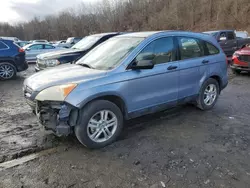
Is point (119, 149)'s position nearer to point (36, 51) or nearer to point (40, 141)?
point (40, 141)

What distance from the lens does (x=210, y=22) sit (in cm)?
3278

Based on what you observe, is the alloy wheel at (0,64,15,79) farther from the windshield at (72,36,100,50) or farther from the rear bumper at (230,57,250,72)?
the rear bumper at (230,57,250,72)

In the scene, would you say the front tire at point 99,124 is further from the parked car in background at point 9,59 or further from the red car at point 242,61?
the parked car in background at point 9,59

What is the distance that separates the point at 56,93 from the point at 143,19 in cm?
4581

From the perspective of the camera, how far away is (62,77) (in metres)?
3.60

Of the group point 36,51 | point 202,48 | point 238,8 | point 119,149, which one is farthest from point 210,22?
point 119,149

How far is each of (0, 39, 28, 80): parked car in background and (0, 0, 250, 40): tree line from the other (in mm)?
25539

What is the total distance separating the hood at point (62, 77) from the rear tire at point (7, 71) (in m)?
6.46

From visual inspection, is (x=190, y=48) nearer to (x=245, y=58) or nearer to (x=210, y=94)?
(x=210, y=94)

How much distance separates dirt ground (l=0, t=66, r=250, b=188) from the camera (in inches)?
111

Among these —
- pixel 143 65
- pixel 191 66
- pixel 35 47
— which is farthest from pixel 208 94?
pixel 35 47

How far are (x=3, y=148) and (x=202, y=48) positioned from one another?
426 cm

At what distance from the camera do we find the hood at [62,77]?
11.3 feet

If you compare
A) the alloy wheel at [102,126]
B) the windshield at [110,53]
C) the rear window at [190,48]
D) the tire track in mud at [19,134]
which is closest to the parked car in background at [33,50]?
the tire track in mud at [19,134]
